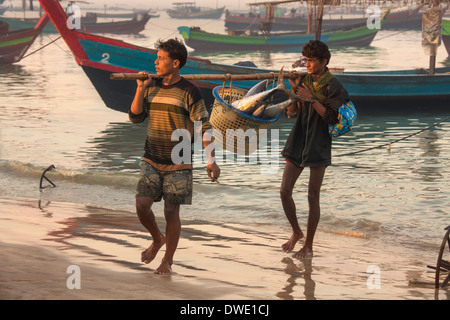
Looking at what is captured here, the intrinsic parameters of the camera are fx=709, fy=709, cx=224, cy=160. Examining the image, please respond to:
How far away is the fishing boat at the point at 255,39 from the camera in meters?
47.5

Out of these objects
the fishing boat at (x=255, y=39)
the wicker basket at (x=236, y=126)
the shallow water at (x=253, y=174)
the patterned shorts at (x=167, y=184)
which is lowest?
the shallow water at (x=253, y=174)

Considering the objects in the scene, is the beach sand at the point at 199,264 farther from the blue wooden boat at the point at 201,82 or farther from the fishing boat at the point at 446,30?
the fishing boat at the point at 446,30

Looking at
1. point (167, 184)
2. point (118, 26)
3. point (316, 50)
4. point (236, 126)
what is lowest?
point (118, 26)

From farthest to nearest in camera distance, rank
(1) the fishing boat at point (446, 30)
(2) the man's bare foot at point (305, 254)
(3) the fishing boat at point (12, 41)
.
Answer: (1) the fishing boat at point (446, 30)
(3) the fishing boat at point (12, 41)
(2) the man's bare foot at point (305, 254)

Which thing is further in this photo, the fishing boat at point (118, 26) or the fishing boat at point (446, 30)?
the fishing boat at point (118, 26)

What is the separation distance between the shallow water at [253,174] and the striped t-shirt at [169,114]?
2.79 meters

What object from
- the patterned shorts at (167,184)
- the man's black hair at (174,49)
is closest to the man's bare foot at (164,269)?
the patterned shorts at (167,184)

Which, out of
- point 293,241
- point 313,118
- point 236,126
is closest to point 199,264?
point 293,241

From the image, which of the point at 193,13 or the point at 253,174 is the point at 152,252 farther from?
the point at 193,13

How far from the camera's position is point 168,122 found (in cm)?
480

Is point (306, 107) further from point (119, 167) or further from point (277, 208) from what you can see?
point (119, 167)

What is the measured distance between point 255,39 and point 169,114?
4345 centimetres

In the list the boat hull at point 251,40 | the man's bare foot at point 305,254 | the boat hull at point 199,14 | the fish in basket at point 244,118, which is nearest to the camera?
the fish in basket at point 244,118
